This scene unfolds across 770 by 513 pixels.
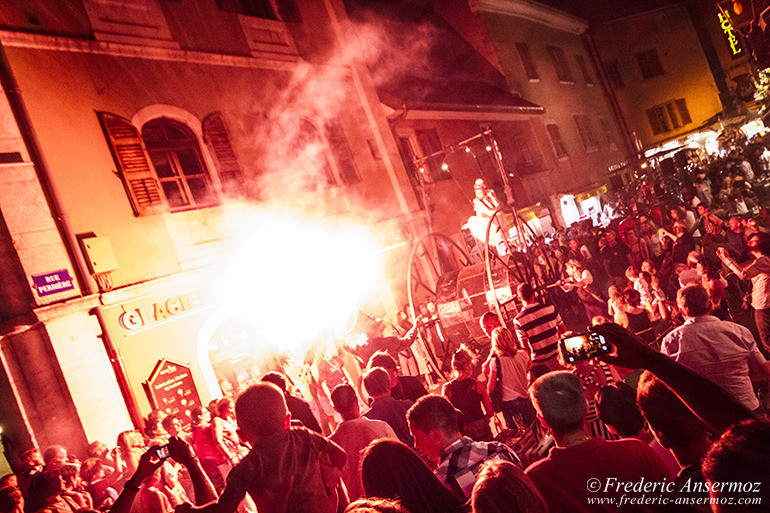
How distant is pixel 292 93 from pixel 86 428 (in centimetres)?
806

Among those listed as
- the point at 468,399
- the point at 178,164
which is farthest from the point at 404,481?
the point at 178,164

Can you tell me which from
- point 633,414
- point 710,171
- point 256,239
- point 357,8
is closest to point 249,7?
point 256,239

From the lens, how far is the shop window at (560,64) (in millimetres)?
26089

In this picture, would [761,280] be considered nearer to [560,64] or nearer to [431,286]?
[431,286]

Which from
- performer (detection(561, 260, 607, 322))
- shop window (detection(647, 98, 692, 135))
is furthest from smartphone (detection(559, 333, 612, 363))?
shop window (detection(647, 98, 692, 135))

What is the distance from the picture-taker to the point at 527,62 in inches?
931

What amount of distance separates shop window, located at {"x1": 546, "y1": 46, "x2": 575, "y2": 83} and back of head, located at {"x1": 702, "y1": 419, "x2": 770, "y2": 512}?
89.4ft

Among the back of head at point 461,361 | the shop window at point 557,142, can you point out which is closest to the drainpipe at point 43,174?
the back of head at point 461,361

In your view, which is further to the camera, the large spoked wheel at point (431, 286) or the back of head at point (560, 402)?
the large spoked wheel at point (431, 286)

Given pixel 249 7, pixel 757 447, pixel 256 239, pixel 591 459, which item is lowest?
pixel 591 459

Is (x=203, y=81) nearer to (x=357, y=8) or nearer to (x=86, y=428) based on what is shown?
(x=86, y=428)

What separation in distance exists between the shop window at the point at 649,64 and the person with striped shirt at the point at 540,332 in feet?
106

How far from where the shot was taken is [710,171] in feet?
56.5

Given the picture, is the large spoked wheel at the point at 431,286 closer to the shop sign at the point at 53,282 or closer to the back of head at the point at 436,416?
the shop sign at the point at 53,282
